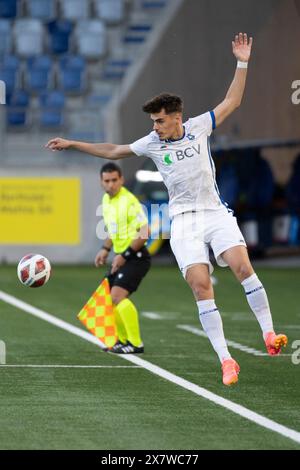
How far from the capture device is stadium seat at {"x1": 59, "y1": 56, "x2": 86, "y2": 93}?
100 ft

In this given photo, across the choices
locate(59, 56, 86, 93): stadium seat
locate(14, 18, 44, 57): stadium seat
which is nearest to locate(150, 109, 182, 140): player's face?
locate(59, 56, 86, 93): stadium seat

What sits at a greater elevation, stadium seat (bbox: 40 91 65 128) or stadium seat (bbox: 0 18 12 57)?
stadium seat (bbox: 0 18 12 57)

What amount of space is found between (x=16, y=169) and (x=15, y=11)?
5405 mm

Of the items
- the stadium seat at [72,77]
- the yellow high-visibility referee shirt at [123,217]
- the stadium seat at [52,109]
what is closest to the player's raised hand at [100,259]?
the yellow high-visibility referee shirt at [123,217]

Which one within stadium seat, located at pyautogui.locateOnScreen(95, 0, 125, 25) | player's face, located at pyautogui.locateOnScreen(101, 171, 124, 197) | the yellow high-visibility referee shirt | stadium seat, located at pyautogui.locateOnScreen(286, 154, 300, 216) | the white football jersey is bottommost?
stadium seat, located at pyautogui.locateOnScreen(286, 154, 300, 216)

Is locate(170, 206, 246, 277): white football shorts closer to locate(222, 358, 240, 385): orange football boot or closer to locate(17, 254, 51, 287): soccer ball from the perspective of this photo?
locate(222, 358, 240, 385): orange football boot

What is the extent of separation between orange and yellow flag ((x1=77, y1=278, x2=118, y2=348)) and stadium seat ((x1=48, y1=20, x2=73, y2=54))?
62.8ft

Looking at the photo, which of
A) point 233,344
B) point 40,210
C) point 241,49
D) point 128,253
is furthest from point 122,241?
point 40,210

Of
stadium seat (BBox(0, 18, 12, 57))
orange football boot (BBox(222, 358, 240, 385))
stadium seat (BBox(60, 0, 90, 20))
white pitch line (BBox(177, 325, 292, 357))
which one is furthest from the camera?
stadium seat (BBox(60, 0, 90, 20))

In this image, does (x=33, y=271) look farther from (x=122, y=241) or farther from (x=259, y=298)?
(x=259, y=298)

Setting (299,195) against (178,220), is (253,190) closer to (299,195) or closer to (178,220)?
(299,195)

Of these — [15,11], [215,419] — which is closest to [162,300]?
[215,419]

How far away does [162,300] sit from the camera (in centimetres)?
1936

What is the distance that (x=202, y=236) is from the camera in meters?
10.4
